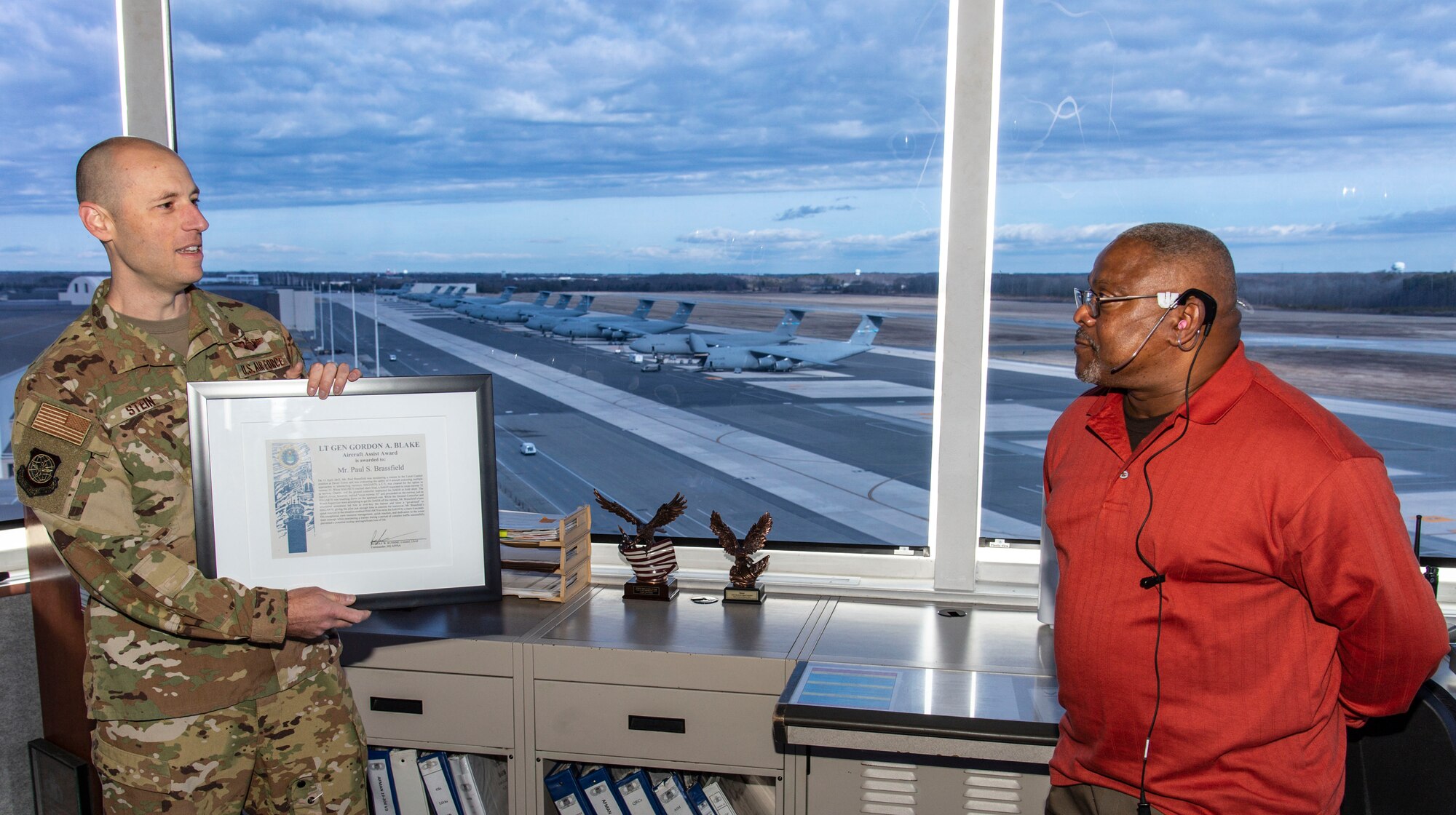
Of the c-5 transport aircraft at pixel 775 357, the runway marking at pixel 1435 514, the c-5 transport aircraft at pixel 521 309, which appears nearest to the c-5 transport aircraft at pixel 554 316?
the c-5 transport aircraft at pixel 521 309

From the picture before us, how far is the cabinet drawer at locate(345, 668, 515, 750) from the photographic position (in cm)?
234

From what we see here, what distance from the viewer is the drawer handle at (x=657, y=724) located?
226 cm

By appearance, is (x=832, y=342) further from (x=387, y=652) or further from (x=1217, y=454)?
(x=1217, y=454)

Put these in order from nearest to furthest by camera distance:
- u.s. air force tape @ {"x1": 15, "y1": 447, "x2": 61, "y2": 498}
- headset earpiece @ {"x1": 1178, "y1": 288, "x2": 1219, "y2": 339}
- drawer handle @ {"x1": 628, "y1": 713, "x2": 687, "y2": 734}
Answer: headset earpiece @ {"x1": 1178, "y1": 288, "x2": 1219, "y2": 339} < u.s. air force tape @ {"x1": 15, "y1": 447, "x2": 61, "y2": 498} < drawer handle @ {"x1": 628, "y1": 713, "x2": 687, "y2": 734}

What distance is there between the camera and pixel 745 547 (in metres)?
2.62

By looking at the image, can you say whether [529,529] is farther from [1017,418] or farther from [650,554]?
[1017,418]

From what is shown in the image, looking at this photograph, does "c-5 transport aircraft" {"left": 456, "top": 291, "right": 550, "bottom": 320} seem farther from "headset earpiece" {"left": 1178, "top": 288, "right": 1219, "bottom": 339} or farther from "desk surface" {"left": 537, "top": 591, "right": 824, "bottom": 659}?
"headset earpiece" {"left": 1178, "top": 288, "right": 1219, "bottom": 339}

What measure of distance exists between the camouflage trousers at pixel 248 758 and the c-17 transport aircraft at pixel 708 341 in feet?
4.66

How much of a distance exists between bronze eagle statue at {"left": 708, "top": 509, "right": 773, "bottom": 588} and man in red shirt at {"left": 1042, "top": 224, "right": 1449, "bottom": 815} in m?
1.24

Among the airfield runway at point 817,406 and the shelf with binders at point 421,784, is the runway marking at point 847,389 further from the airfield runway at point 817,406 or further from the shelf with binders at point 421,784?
the shelf with binders at point 421,784

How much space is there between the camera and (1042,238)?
268 cm

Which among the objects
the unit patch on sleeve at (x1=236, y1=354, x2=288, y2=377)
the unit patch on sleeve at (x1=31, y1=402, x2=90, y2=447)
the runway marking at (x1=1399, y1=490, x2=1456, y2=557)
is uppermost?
the unit patch on sleeve at (x1=236, y1=354, x2=288, y2=377)

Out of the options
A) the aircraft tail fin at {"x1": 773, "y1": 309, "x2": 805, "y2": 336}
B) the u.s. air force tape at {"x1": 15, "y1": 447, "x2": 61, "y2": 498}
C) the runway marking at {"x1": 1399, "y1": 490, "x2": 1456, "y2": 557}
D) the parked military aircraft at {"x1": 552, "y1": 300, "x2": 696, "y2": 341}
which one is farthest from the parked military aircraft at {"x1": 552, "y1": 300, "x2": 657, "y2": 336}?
the runway marking at {"x1": 1399, "y1": 490, "x2": 1456, "y2": 557}

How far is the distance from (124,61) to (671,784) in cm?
259
